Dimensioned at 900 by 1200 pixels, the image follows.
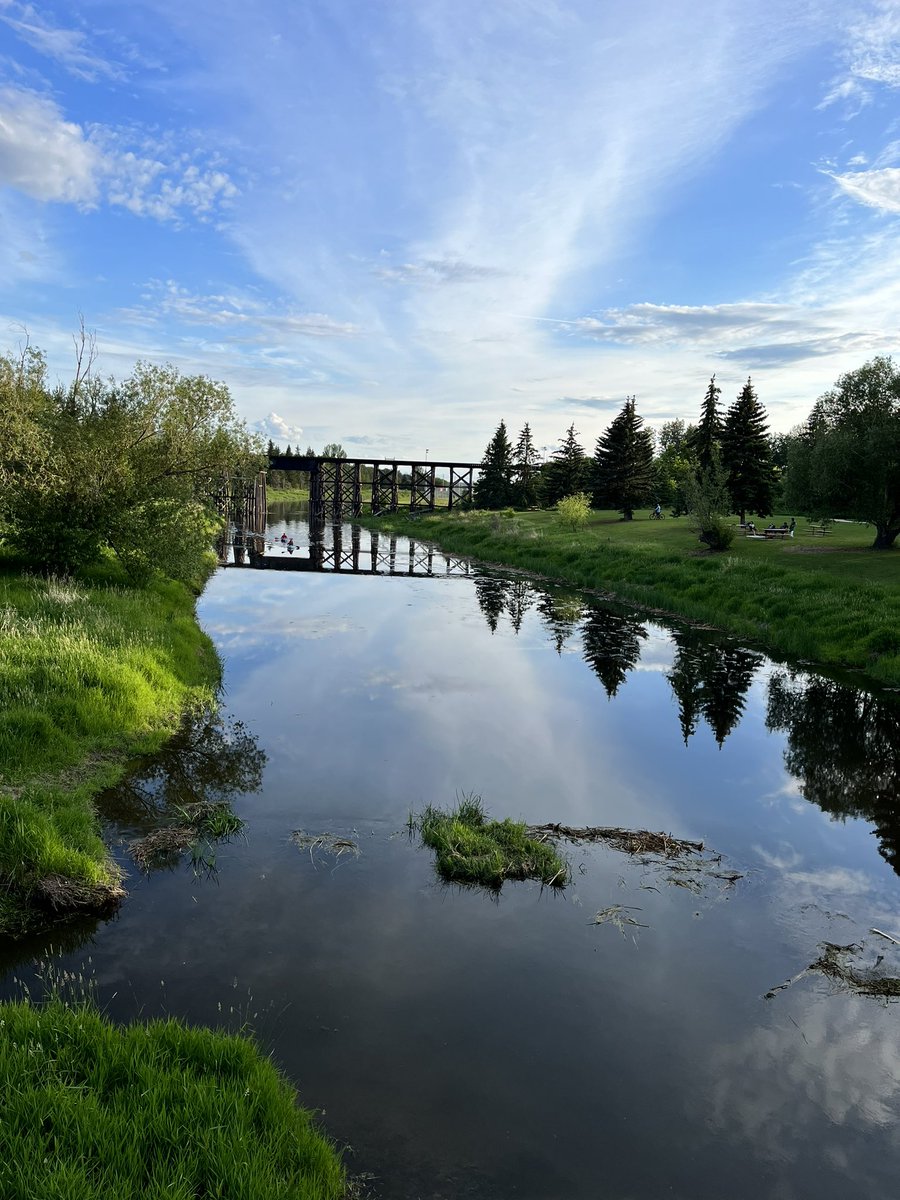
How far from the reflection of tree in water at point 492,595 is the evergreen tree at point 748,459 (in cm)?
2161

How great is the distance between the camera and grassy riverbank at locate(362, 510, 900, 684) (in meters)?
22.2

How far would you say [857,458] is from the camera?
3603cm

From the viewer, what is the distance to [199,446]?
2483cm

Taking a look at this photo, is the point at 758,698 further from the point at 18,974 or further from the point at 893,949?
the point at 18,974

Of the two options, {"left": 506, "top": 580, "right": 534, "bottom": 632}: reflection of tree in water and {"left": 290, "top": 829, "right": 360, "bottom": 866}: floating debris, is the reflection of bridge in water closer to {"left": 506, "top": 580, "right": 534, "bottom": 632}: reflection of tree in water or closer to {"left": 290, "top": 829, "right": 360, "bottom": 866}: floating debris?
{"left": 506, "top": 580, "right": 534, "bottom": 632}: reflection of tree in water

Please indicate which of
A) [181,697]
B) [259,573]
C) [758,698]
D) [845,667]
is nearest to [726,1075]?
[181,697]

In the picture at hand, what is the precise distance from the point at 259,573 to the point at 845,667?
3015cm

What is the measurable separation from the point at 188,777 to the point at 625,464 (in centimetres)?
5861

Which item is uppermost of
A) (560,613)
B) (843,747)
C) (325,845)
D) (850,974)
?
(560,613)

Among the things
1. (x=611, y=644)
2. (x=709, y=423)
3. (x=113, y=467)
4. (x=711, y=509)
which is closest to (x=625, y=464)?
(x=709, y=423)

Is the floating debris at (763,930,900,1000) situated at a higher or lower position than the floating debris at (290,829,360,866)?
lower

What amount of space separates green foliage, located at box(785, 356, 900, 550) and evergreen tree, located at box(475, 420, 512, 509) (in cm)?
4332

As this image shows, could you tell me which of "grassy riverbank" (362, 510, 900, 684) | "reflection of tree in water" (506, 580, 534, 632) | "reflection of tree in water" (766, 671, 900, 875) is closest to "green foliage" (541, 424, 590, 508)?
"grassy riverbank" (362, 510, 900, 684)

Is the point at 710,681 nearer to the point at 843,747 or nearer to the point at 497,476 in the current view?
the point at 843,747
